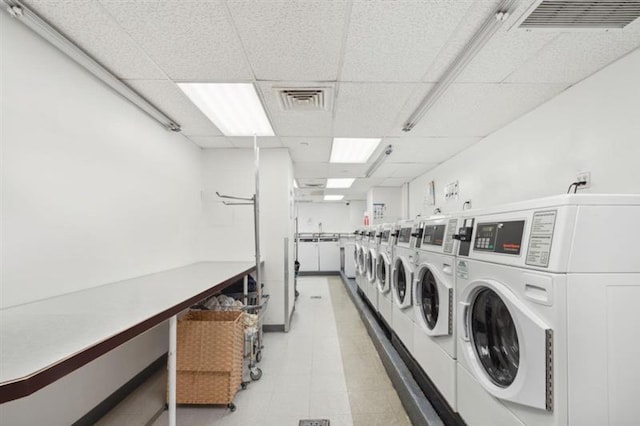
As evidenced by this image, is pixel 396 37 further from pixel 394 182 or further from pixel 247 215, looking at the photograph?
pixel 394 182

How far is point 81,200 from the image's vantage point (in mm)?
1880

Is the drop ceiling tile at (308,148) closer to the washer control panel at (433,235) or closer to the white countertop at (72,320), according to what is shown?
the washer control panel at (433,235)

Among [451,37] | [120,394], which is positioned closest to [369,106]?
[451,37]

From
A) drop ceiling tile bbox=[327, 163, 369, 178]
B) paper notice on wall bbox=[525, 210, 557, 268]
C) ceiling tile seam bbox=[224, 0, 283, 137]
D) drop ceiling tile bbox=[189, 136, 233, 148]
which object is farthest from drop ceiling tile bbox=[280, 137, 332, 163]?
paper notice on wall bbox=[525, 210, 557, 268]

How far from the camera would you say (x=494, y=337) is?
4.76ft

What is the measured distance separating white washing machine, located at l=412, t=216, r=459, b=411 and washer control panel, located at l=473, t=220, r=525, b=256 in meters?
0.22

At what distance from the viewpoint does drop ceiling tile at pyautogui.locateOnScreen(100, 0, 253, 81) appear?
4.74 ft

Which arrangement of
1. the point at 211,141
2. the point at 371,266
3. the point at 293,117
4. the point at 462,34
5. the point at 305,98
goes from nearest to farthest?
the point at 462,34 < the point at 305,98 < the point at 293,117 < the point at 211,141 < the point at 371,266

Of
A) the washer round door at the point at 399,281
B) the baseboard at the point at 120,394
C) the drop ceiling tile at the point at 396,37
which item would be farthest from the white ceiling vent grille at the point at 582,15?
the baseboard at the point at 120,394

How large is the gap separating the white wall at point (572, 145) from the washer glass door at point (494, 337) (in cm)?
129

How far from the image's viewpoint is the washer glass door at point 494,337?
52.2 inches

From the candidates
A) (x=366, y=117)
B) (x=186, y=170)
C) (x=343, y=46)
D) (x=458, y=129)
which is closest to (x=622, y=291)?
(x=343, y=46)

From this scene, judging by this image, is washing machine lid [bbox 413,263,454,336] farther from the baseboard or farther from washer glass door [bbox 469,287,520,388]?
the baseboard

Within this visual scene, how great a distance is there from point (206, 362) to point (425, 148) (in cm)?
346
